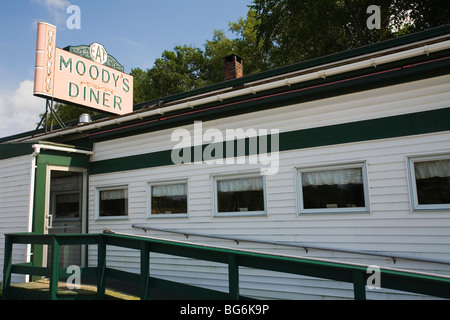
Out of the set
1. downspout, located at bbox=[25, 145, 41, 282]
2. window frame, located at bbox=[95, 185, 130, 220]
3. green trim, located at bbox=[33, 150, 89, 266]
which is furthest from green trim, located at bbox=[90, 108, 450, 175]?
downspout, located at bbox=[25, 145, 41, 282]

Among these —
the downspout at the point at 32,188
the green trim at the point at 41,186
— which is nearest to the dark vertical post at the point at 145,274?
the green trim at the point at 41,186

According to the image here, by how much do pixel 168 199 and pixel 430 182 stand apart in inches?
189

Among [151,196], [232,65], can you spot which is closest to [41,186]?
[151,196]

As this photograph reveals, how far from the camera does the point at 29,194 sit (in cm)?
782

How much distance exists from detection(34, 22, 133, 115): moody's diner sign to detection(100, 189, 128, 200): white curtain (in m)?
2.82

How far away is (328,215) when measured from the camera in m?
5.76

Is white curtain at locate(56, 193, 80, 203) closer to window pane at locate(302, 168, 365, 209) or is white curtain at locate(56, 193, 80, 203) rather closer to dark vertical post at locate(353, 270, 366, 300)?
window pane at locate(302, 168, 365, 209)

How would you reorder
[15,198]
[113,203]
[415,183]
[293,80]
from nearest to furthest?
[415,183]
[293,80]
[15,198]
[113,203]

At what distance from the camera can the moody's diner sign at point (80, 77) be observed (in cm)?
946

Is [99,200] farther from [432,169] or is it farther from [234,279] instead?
[432,169]

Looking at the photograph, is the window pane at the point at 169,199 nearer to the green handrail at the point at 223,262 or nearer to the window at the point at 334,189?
the green handrail at the point at 223,262

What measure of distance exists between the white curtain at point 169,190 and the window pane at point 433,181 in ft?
13.8

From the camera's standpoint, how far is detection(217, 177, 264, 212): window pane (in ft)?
21.5
